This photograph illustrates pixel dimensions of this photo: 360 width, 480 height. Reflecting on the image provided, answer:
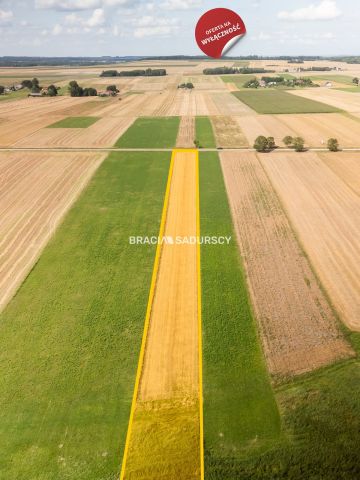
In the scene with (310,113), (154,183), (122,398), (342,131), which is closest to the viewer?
(122,398)

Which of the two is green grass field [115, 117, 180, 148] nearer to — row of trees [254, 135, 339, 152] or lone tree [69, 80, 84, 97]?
row of trees [254, 135, 339, 152]

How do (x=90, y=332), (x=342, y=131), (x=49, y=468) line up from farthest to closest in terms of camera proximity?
1. (x=342, y=131)
2. (x=90, y=332)
3. (x=49, y=468)

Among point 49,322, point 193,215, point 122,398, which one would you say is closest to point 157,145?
point 193,215

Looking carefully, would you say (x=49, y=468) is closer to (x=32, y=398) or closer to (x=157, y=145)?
(x=32, y=398)

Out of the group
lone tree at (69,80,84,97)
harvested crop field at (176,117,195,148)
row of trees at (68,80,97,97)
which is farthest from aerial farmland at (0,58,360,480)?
lone tree at (69,80,84,97)

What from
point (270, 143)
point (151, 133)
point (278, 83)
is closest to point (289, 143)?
point (270, 143)

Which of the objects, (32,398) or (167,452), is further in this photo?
(32,398)
